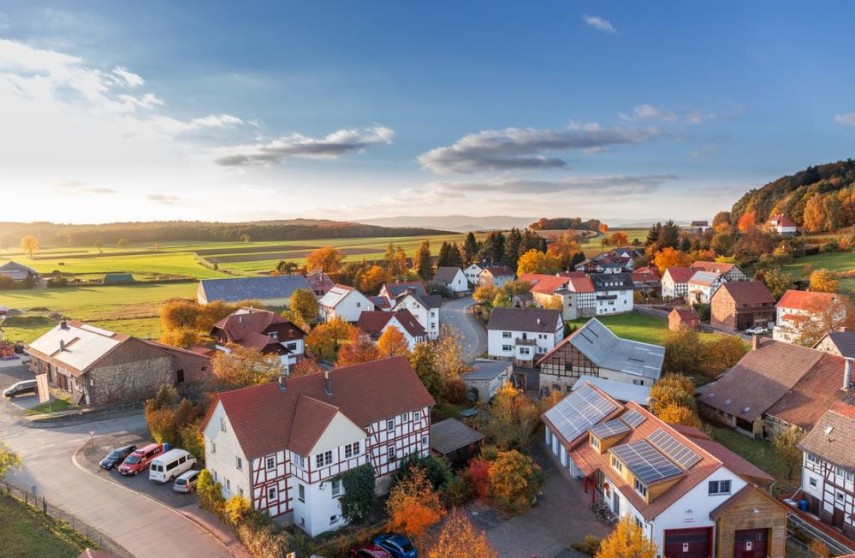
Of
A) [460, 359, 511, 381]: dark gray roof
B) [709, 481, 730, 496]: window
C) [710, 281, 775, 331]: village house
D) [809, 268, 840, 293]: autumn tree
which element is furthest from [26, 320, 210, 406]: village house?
[809, 268, 840, 293]: autumn tree

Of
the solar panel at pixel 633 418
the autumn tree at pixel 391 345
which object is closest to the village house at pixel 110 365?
the autumn tree at pixel 391 345

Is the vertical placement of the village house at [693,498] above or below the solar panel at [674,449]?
below

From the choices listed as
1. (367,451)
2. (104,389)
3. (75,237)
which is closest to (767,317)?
(367,451)

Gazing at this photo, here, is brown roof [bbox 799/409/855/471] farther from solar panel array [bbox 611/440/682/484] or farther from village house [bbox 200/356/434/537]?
village house [bbox 200/356/434/537]

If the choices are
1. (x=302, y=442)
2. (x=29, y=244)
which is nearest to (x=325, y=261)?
(x=29, y=244)

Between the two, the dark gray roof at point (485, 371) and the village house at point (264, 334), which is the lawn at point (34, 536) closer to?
the village house at point (264, 334)

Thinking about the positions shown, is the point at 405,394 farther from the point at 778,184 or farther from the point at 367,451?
the point at 778,184
